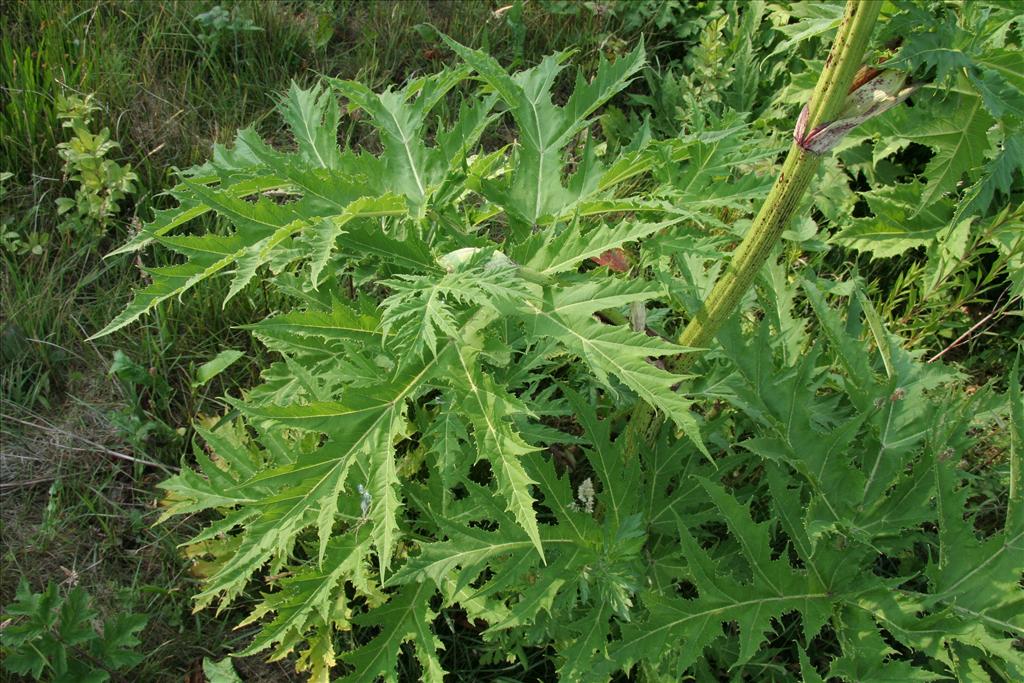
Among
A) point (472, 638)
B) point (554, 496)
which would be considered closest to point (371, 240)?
point (554, 496)

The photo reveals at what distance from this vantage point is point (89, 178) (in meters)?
3.20

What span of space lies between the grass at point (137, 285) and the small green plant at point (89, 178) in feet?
0.24

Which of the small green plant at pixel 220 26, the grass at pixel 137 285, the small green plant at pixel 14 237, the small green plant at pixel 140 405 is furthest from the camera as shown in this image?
the small green plant at pixel 220 26

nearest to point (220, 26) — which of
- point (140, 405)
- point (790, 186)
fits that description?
point (140, 405)

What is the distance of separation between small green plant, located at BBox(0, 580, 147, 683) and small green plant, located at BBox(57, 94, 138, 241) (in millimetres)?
1382

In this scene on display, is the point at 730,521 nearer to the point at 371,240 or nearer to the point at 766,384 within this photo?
the point at 766,384

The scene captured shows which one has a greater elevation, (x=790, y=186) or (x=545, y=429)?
(x=790, y=186)

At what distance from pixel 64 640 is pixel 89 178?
5.59 ft

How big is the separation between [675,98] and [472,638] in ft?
7.60

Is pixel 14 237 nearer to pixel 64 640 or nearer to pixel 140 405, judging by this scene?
pixel 140 405

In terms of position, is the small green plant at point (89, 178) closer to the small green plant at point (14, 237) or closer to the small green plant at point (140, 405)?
the small green plant at point (14, 237)

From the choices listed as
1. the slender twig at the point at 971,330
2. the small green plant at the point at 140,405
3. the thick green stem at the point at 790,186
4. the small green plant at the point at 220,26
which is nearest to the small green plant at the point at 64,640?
the small green plant at the point at 140,405

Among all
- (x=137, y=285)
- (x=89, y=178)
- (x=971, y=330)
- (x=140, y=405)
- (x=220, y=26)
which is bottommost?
(x=140, y=405)

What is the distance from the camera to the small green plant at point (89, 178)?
125 inches
